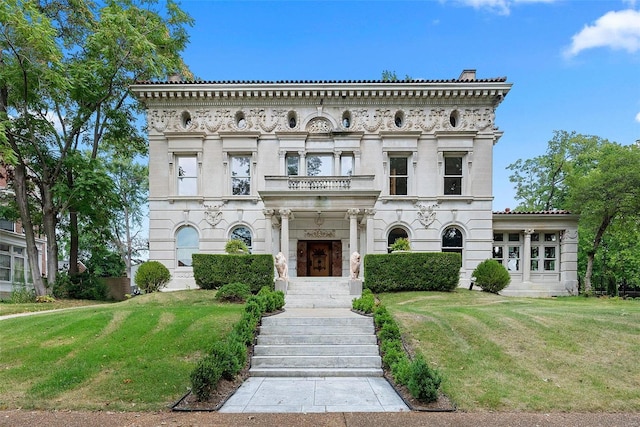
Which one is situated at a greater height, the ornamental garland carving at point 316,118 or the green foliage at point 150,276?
the ornamental garland carving at point 316,118

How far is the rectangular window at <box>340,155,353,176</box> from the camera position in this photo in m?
22.5

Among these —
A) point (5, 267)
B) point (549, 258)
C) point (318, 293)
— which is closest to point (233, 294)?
point (318, 293)

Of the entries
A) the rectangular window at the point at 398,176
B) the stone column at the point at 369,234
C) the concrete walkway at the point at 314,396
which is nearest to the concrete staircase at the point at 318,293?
the stone column at the point at 369,234

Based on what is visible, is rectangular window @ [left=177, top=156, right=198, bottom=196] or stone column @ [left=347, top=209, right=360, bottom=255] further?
rectangular window @ [left=177, top=156, right=198, bottom=196]

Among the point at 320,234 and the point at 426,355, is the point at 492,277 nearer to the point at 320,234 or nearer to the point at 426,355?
the point at 320,234

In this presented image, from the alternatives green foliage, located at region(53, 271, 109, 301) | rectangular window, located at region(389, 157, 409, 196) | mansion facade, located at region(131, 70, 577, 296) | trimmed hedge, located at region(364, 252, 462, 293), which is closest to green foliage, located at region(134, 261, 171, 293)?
mansion facade, located at region(131, 70, 577, 296)

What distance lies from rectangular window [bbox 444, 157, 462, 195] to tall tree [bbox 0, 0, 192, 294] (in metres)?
17.0

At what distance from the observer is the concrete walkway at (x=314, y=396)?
6.63 meters

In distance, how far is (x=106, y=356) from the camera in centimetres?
877

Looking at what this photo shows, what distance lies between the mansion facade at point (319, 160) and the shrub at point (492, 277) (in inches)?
77.5

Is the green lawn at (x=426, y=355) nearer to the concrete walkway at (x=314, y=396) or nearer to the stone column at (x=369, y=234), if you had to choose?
the concrete walkway at (x=314, y=396)

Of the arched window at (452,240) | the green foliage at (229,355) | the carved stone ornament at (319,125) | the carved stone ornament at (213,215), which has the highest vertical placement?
the carved stone ornament at (319,125)

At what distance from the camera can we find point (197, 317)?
11242 mm

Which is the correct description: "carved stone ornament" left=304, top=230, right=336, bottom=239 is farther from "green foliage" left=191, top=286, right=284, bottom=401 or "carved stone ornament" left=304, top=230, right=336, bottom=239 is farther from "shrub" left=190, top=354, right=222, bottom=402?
"shrub" left=190, top=354, right=222, bottom=402
